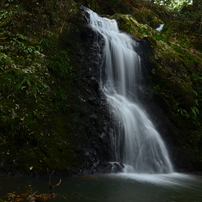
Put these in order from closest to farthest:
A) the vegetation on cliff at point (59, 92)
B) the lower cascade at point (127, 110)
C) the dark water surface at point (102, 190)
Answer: the dark water surface at point (102, 190) → the vegetation on cliff at point (59, 92) → the lower cascade at point (127, 110)

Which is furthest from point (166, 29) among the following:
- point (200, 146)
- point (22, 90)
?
point (22, 90)

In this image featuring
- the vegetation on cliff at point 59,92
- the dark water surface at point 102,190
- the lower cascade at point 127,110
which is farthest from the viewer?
the lower cascade at point 127,110

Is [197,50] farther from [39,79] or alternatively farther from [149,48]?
[39,79]

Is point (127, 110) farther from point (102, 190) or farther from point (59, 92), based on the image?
point (102, 190)

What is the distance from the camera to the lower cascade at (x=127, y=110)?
655cm

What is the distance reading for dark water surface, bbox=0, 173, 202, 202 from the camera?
3.45 m

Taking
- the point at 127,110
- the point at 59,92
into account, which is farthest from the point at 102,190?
the point at 127,110

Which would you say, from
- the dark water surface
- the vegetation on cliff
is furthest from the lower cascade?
the dark water surface

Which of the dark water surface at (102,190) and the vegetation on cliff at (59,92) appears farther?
the vegetation on cliff at (59,92)

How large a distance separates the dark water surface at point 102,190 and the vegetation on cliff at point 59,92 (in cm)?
53

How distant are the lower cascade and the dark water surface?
1.38 metres

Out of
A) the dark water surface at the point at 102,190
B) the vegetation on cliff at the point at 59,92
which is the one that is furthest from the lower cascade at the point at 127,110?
the dark water surface at the point at 102,190

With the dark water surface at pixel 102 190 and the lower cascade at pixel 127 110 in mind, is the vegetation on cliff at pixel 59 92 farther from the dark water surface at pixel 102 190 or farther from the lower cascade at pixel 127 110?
the lower cascade at pixel 127 110

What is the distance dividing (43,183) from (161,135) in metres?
5.15
